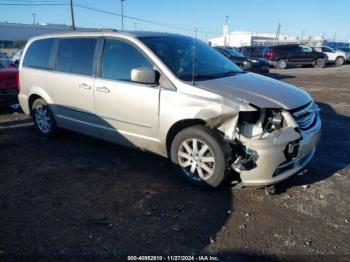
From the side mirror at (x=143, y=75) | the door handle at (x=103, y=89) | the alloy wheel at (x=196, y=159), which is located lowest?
the alloy wheel at (x=196, y=159)

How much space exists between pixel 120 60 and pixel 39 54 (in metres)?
2.20

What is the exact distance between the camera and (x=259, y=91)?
4.17 meters

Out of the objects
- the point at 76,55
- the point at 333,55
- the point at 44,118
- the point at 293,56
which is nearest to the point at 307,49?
the point at 293,56

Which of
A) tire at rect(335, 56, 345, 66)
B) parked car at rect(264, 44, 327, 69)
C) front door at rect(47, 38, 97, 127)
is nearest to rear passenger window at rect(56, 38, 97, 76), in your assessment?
front door at rect(47, 38, 97, 127)

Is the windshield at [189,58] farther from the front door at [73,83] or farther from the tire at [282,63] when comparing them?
the tire at [282,63]

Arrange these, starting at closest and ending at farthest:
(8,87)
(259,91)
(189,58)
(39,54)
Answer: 1. (259,91)
2. (189,58)
3. (39,54)
4. (8,87)

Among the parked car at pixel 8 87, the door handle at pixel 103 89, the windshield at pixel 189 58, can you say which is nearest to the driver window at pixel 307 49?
the parked car at pixel 8 87

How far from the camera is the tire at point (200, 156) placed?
13.1ft

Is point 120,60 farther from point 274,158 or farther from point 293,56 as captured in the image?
point 293,56

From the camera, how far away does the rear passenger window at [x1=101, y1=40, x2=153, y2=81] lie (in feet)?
15.4

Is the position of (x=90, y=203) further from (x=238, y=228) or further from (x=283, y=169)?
(x=283, y=169)

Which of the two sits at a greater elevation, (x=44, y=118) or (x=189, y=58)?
(x=189, y=58)

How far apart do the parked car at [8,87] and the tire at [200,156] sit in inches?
229

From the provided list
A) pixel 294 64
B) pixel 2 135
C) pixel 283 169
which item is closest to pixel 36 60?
pixel 2 135
